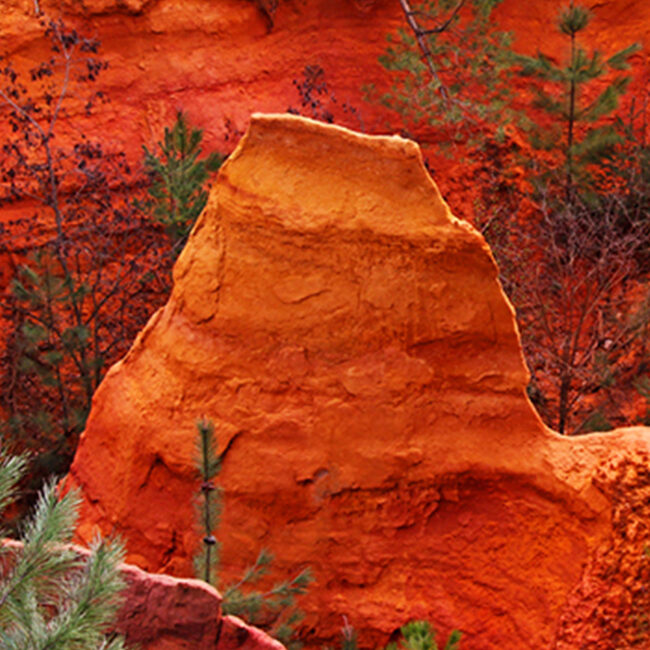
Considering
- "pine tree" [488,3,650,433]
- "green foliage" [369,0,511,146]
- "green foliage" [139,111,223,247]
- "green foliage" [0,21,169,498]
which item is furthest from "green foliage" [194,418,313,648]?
→ "green foliage" [369,0,511,146]

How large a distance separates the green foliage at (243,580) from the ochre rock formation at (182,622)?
716 millimetres

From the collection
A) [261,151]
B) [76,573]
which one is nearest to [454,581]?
[261,151]

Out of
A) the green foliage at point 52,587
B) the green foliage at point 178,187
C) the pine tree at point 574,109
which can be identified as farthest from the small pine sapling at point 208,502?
the pine tree at point 574,109

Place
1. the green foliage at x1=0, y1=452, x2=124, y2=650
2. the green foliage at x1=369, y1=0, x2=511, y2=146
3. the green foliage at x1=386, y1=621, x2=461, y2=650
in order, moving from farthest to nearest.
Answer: the green foliage at x1=369, y1=0, x2=511, y2=146 < the green foliage at x1=386, y1=621, x2=461, y2=650 < the green foliage at x1=0, y1=452, x2=124, y2=650

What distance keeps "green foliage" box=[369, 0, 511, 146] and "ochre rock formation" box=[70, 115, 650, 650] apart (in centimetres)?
569

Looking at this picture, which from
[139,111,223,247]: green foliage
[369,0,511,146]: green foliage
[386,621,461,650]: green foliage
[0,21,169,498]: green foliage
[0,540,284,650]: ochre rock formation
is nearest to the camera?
[0,540,284,650]: ochre rock formation

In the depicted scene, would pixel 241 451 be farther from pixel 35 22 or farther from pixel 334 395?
pixel 35 22

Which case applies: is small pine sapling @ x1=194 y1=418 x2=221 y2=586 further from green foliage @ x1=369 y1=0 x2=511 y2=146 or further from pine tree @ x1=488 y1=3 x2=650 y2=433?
green foliage @ x1=369 y1=0 x2=511 y2=146

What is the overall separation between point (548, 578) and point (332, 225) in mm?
2024

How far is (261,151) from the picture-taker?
554 centimetres

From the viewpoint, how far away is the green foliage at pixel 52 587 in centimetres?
311

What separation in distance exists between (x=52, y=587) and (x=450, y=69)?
893cm

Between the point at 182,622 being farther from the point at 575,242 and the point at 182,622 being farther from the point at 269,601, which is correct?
the point at 575,242

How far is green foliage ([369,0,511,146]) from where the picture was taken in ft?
36.8
